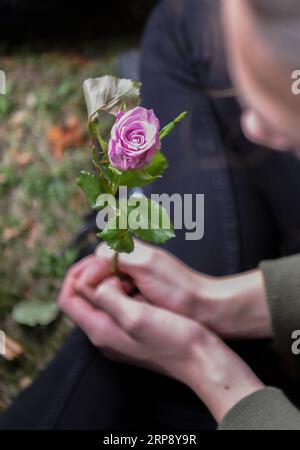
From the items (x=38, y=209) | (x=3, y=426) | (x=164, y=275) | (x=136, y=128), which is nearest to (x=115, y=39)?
(x=38, y=209)

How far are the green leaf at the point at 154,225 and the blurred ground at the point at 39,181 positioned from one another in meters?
0.66

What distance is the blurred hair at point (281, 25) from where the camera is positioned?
53 cm

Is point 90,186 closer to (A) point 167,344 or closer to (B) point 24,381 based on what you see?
(A) point 167,344

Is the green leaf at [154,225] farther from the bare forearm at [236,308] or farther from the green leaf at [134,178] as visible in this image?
the bare forearm at [236,308]

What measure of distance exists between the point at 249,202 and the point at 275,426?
1.22 ft

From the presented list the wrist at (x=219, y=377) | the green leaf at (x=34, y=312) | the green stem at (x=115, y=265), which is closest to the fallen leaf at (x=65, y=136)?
the green leaf at (x=34, y=312)

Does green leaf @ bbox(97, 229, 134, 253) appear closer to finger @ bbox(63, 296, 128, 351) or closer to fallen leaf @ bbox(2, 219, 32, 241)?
finger @ bbox(63, 296, 128, 351)

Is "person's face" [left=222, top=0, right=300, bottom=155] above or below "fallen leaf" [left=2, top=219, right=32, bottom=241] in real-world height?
above

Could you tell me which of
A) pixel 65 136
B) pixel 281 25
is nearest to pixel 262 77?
pixel 281 25

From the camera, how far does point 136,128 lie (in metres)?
0.44

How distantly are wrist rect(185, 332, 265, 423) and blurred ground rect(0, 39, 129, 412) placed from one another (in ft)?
1.43

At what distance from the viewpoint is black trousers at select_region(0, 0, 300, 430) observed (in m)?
0.85

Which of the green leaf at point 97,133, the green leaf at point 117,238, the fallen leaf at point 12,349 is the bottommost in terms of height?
the fallen leaf at point 12,349

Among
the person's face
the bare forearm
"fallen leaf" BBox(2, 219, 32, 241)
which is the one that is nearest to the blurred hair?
the person's face
